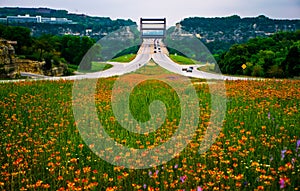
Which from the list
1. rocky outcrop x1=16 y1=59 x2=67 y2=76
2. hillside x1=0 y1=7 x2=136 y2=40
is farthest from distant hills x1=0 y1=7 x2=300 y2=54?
rocky outcrop x1=16 y1=59 x2=67 y2=76

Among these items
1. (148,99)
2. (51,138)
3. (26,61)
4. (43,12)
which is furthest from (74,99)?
(43,12)

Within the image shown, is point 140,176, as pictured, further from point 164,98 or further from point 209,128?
point 164,98

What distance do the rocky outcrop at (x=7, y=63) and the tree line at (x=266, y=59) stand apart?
21764 mm

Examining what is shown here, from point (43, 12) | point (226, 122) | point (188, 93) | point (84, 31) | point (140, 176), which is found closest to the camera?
point (140, 176)

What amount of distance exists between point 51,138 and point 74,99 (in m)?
4.81

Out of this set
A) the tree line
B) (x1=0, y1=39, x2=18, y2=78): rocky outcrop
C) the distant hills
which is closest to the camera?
(x1=0, y1=39, x2=18, y2=78): rocky outcrop

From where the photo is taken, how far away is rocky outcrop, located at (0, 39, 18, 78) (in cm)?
2628

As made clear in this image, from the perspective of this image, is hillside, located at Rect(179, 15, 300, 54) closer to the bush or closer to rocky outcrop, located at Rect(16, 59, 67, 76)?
the bush

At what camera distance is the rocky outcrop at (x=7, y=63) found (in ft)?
86.2

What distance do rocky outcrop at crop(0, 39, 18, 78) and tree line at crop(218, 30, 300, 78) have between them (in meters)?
21.8

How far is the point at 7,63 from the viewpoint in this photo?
88.7ft

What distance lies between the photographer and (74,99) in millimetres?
11438

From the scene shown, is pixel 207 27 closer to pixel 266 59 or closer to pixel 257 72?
pixel 266 59

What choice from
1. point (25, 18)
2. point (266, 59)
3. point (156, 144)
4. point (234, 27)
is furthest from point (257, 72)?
point (25, 18)
